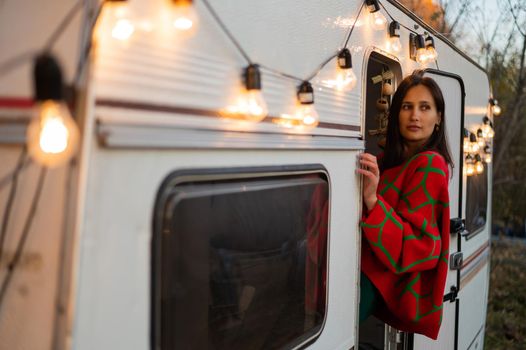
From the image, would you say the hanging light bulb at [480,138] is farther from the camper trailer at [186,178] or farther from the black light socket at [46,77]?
the black light socket at [46,77]

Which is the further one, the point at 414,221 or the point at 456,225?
the point at 456,225

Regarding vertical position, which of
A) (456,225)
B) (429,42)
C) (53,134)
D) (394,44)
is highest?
(429,42)

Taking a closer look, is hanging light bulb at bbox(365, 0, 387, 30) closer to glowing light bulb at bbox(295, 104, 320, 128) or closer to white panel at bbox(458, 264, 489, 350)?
glowing light bulb at bbox(295, 104, 320, 128)

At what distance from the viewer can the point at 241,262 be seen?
1.63 metres

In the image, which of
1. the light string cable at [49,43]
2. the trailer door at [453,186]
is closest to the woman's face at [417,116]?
the trailer door at [453,186]

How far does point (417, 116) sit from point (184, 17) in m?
1.80

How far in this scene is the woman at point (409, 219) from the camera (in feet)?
7.79

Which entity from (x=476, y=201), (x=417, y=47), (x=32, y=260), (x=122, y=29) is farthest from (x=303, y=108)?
(x=476, y=201)

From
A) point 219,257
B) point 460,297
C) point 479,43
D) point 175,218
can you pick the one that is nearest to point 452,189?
point 460,297

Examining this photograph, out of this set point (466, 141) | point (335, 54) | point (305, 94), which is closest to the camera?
point (305, 94)

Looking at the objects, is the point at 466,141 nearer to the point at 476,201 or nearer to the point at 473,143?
the point at 473,143

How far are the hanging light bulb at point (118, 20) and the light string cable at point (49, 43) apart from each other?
2.5 inches

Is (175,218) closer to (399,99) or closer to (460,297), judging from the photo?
(399,99)

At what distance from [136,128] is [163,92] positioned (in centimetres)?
14
